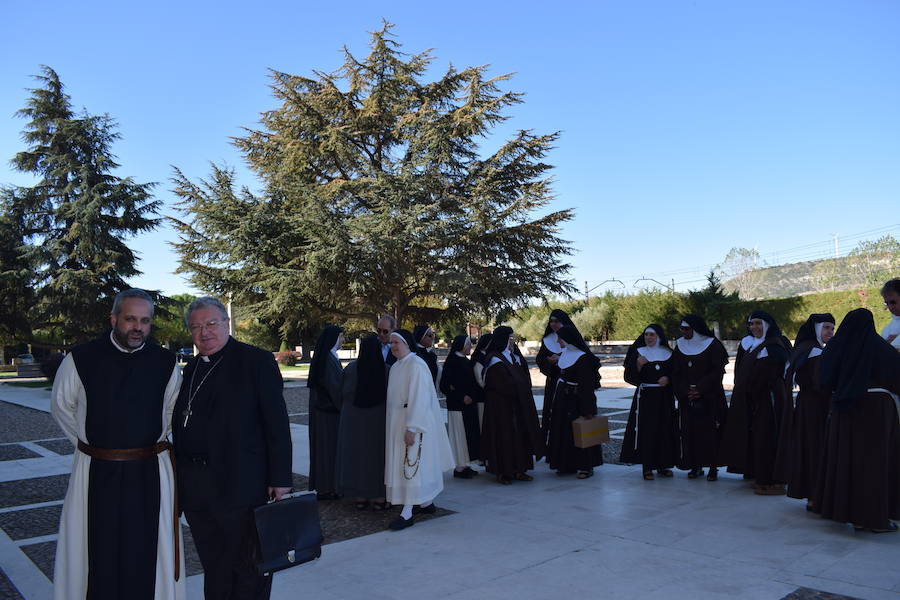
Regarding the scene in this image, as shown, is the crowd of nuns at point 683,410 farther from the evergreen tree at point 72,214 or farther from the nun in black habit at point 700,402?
the evergreen tree at point 72,214

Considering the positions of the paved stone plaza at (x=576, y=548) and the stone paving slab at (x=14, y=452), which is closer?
the paved stone plaza at (x=576, y=548)

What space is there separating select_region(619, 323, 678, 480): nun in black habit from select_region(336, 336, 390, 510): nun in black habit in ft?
9.96

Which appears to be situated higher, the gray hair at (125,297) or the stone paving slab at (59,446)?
the gray hair at (125,297)

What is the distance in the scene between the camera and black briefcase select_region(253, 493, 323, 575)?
3234 millimetres

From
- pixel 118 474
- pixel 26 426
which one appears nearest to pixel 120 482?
pixel 118 474

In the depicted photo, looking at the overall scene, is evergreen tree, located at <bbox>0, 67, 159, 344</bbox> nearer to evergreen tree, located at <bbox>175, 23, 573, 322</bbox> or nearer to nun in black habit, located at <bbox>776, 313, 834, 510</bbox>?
evergreen tree, located at <bbox>175, 23, 573, 322</bbox>

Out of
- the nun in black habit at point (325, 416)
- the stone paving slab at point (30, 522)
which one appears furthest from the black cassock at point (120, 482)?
the nun in black habit at point (325, 416)

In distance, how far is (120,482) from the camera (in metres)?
3.37

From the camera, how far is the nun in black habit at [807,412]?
603 centimetres

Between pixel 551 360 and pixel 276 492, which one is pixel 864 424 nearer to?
pixel 551 360

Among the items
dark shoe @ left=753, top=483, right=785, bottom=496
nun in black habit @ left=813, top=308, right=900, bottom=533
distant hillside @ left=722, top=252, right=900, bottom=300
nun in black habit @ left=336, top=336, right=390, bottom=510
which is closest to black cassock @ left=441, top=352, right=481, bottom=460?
nun in black habit @ left=336, top=336, right=390, bottom=510

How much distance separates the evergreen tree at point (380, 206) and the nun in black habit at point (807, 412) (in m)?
19.8

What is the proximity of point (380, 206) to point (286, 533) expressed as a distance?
23.3 metres

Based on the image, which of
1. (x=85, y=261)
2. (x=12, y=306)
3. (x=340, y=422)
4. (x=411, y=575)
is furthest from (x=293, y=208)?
(x=411, y=575)
